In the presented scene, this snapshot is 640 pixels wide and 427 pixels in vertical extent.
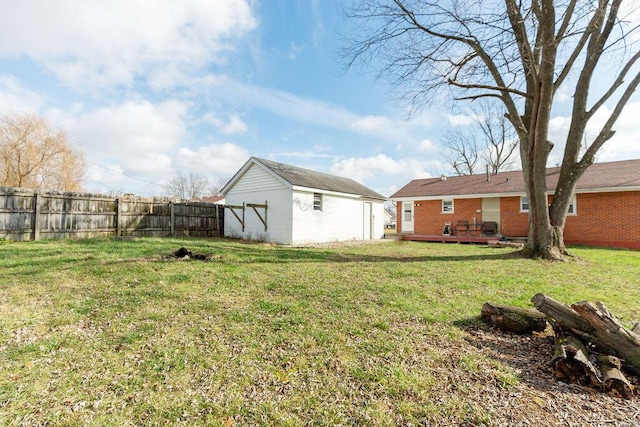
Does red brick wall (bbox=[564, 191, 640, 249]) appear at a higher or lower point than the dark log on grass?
higher

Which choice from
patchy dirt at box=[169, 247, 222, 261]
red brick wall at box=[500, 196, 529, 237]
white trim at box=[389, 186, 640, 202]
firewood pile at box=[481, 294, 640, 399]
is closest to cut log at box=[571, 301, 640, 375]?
firewood pile at box=[481, 294, 640, 399]

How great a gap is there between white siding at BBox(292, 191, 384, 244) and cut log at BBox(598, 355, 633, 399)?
10.9 meters

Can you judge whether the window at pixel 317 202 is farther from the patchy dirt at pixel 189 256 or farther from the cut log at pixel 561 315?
the cut log at pixel 561 315

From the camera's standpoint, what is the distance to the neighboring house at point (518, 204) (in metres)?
12.9

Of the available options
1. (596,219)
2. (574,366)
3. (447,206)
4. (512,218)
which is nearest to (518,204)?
(512,218)

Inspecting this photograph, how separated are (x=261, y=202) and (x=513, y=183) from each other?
47.9 feet

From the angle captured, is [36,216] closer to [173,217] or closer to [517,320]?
[173,217]

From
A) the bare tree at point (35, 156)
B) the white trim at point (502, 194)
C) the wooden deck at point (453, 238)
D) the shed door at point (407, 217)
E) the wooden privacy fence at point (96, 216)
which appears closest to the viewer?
the wooden privacy fence at point (96, 216)

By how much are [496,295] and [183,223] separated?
13648mm

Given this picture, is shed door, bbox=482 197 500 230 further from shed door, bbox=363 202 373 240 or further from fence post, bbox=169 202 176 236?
fence post, bbox=169 202 176 236

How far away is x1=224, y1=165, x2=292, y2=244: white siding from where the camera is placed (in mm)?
12859

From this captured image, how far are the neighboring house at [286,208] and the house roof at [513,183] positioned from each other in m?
5.72

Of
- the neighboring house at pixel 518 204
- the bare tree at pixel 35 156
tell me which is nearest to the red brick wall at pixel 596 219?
the neighboring house at pixel 518 204

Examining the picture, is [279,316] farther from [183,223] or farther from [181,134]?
[181,134]
